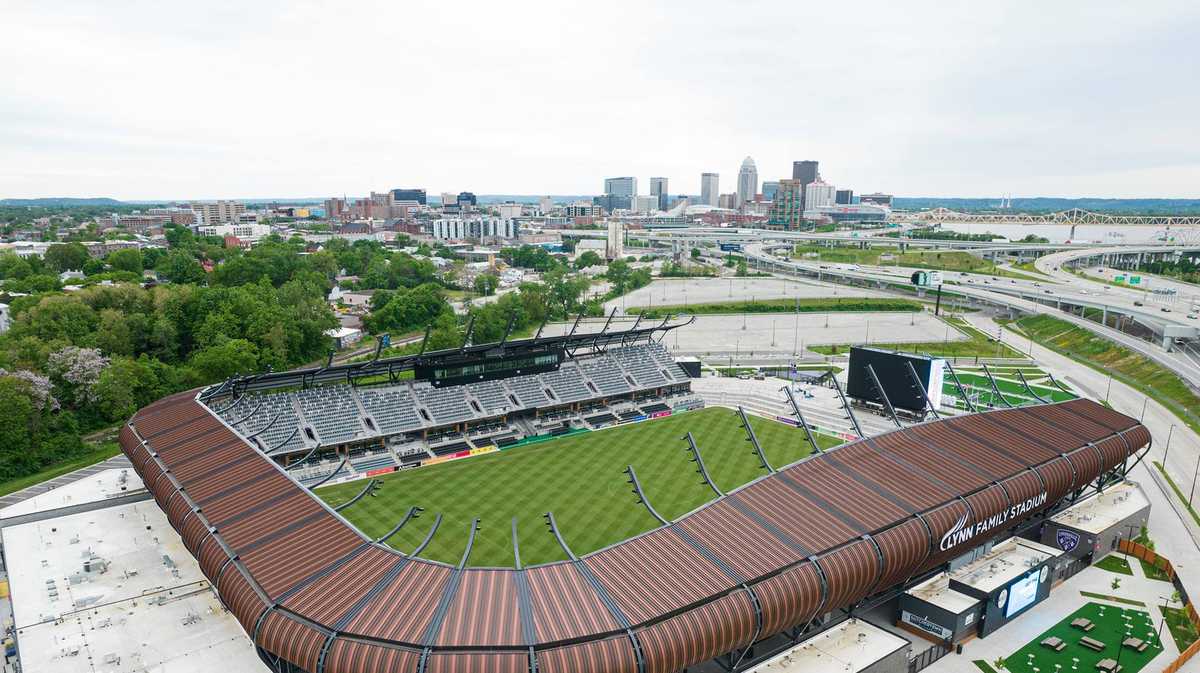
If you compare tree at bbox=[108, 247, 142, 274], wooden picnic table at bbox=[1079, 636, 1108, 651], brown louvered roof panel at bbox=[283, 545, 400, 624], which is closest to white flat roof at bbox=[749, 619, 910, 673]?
wooden picnic table at bbox=[1079, 636, 1108, 651]

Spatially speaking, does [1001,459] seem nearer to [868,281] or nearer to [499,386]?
[499,386]

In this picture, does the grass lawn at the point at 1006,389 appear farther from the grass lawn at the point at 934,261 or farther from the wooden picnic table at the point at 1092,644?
the grass lawn at the point at 934,261

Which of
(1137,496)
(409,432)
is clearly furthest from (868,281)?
(409,432)

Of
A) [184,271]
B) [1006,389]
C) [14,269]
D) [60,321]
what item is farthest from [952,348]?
[14,269]

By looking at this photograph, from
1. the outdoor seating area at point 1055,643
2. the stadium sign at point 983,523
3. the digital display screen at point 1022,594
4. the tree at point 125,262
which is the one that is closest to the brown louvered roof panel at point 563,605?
the stadium sign at point 983,523

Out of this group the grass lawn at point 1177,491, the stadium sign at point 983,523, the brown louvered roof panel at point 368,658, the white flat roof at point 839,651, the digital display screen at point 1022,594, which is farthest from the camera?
the grass lawn at point 1177,491

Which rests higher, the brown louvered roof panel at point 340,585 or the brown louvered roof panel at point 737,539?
the brown louvered roof panel at point 737,539

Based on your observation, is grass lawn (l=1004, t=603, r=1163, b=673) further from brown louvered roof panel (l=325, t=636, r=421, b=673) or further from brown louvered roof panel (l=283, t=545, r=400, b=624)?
brown louvered roof panel (l=283, t=545, r=400, b=624)
